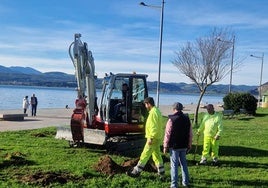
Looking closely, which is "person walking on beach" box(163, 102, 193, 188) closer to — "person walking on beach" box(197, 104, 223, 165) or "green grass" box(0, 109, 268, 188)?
"green grass" box(0, 109, 268, 188)

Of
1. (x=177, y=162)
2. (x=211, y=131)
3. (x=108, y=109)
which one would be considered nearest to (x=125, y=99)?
(x=108, y=109)

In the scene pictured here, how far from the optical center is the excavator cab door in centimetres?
1497

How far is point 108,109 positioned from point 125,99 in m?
0.62

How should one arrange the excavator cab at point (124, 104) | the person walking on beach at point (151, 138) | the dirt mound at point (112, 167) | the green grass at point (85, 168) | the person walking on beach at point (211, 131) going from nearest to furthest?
the green grass at point (85, 168)
the person walking on beach at point (151, 138)
the dirt mound at point (112, 167)
the person walking on beach at point (211, 131)
the excavator cab at point (124, 104)

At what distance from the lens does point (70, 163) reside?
40.9 ft

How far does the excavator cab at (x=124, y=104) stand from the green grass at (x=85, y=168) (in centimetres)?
108

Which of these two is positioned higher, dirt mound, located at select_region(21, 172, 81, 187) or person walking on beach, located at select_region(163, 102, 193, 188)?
person walking on beach, located at select_region(163, 102, 193, 188)

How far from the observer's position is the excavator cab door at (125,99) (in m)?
15.0

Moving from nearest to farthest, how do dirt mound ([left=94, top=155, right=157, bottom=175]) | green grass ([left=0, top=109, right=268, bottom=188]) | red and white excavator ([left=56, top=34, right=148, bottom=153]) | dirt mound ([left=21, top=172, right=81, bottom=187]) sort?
dirt mound ([left=21, top=172, right=81, bottom=187])
green grass ([left=0, top=109, right=268, bottom=188])
dirt mound ([left=94, top=155, right=157, bottom=175])
red and white excavator ([left=56, top=34, right=148, bottom=153])

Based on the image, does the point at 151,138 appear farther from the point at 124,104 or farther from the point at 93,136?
the point at 124,104

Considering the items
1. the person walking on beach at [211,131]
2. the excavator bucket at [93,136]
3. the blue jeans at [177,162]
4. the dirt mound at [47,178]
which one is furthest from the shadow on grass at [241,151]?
the dirt mound at [47,178]

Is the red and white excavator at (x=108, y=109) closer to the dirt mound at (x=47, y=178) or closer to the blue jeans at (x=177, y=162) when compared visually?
the dirt mound at (x=47, y=178)

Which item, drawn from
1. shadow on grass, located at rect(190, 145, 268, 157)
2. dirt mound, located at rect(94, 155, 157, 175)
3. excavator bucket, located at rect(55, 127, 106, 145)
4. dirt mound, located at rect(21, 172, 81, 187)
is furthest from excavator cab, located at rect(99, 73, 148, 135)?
dirt mound, located at rect(21, 172, 81, 187)

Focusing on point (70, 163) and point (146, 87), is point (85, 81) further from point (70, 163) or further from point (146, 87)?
point (70, 163)
